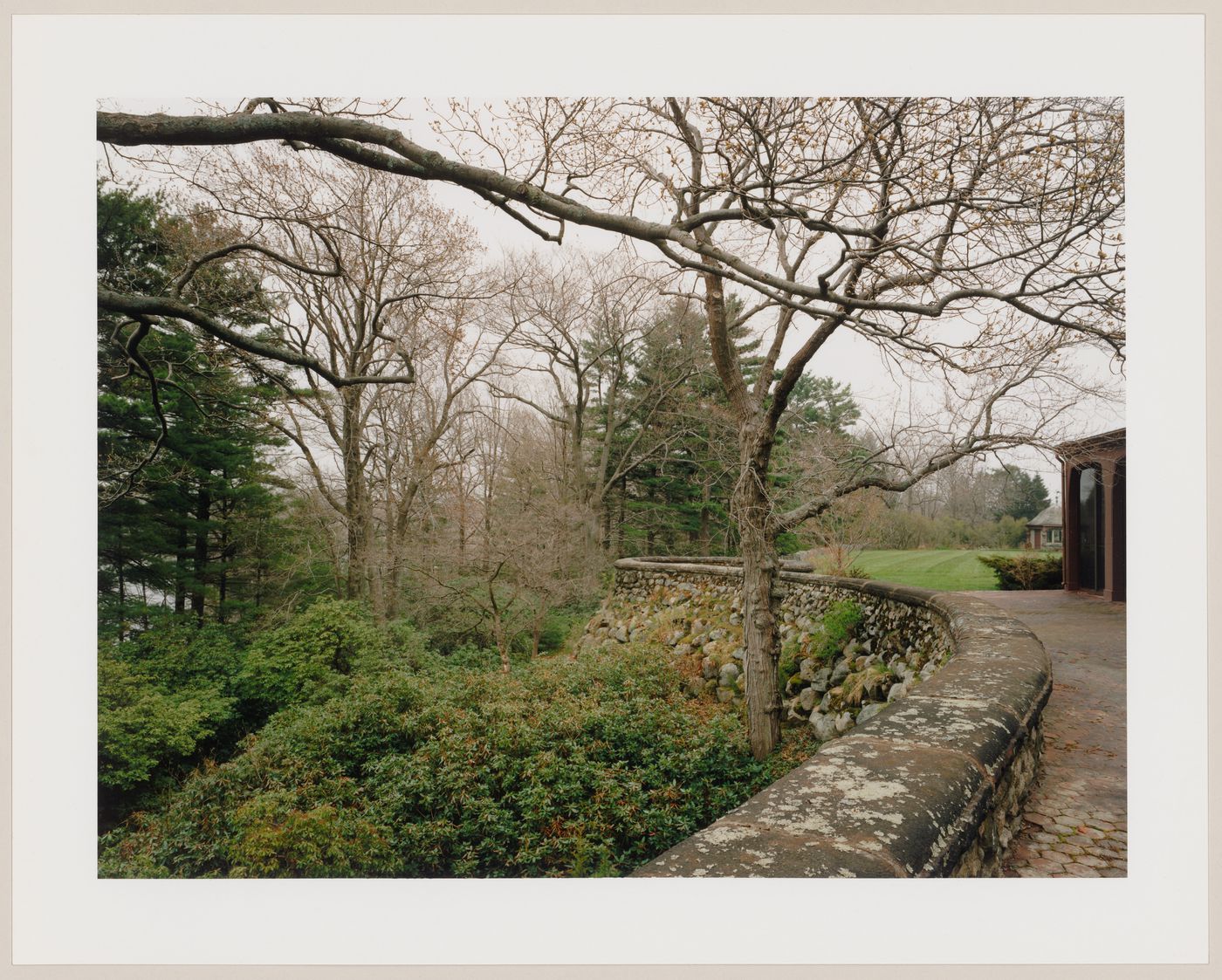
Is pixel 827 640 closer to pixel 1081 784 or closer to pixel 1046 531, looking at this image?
→ pixel 1046 531

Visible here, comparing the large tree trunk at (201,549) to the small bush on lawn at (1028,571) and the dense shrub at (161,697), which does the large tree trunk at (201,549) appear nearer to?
the dense shrub at (161,697)

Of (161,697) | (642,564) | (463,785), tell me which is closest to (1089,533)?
(642,564)

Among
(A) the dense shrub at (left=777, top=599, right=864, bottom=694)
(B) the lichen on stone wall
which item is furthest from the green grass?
(A) the dense shrub at (left=777, top=599, right=864, bottom=694)

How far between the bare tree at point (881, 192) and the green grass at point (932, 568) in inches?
187

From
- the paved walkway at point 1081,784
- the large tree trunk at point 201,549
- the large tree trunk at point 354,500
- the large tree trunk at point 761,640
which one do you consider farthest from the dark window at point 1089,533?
the large tree trunk at point 201,549

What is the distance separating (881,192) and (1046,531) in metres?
6.69

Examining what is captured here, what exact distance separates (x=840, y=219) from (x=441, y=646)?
9280mm

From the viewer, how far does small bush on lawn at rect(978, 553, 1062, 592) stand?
29.9ft

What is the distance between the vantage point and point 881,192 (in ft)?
11.2

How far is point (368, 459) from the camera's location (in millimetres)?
8992

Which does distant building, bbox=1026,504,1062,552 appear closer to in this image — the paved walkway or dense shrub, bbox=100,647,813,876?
the paved walkway

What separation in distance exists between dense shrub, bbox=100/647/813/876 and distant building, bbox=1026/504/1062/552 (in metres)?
4.37

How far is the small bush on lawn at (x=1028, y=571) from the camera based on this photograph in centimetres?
910
